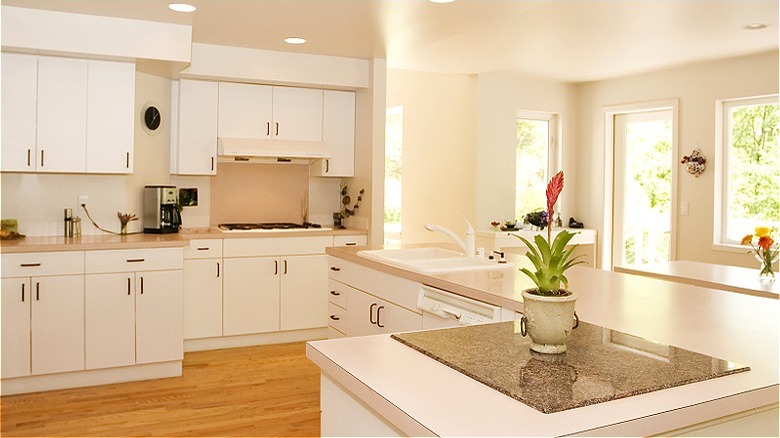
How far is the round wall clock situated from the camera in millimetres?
4965

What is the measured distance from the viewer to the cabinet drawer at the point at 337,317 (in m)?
3.88

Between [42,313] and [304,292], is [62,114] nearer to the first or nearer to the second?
[42,313]

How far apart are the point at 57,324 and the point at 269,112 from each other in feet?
7.66

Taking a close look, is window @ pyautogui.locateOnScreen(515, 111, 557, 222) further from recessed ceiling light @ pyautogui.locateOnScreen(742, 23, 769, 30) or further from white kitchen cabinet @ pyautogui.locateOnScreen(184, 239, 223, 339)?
white kitchen cabinet @ pyautogui.locateOnScreen(184, 239, 223, 339)

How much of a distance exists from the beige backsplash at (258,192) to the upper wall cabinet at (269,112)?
0.40m

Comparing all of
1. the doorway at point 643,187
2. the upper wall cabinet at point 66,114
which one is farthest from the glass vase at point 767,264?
the upper wall cabinet at point 66,114

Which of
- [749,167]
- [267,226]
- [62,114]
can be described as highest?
[62,114]

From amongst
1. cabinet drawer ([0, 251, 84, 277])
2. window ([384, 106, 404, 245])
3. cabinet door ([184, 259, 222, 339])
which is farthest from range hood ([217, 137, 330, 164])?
window ([384, 106, 404, 245])

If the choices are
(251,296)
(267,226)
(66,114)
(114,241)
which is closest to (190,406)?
(114,241)

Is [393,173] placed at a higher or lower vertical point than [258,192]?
higher

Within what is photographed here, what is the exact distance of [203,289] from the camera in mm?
4906

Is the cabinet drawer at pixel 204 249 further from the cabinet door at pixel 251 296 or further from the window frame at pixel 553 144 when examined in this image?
the window frame at pixel 553 144

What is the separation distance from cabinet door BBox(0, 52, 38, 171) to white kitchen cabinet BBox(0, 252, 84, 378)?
2.43 ft

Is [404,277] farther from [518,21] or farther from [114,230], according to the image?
[114,230]
